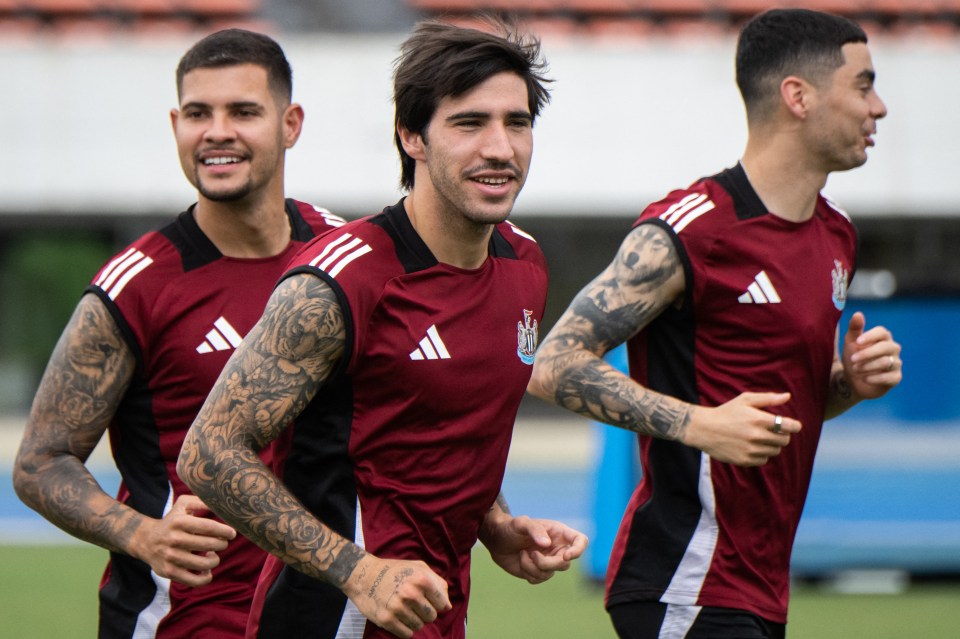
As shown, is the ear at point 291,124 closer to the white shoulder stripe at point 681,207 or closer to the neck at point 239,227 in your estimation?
the neck at point 239,227

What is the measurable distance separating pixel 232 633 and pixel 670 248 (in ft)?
5.50

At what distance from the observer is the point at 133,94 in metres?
20.3

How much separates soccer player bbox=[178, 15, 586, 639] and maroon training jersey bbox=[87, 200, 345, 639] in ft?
1.88

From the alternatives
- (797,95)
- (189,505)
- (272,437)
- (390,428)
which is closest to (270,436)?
(272,437)

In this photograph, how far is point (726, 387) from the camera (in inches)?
159

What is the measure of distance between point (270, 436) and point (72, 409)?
974 mm

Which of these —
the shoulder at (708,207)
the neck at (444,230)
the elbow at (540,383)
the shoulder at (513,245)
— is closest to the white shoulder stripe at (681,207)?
the shoulder at (708,207)

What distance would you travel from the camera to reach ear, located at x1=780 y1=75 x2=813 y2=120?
4340 millimetres

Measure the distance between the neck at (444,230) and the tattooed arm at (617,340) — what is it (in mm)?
661

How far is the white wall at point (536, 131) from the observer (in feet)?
64.8

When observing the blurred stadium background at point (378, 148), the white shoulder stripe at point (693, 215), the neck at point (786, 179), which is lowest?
the white shoulder stripe at point (693, 215)

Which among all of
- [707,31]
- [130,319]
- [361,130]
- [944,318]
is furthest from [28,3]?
[130,319]

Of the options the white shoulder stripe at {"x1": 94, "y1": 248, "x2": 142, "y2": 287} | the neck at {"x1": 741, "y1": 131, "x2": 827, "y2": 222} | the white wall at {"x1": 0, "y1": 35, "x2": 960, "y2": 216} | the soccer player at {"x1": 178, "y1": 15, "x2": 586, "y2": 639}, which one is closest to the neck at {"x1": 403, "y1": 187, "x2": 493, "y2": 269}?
the soccer player at {"x1": 178, "y1": 15, "x2": 586, "y2": 639}

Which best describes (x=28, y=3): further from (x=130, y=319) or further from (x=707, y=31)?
(x=130, y=319)
